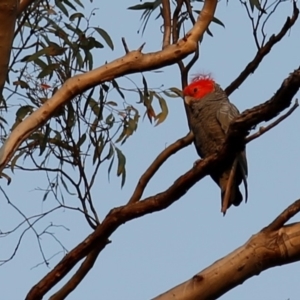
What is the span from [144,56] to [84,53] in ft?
2.80

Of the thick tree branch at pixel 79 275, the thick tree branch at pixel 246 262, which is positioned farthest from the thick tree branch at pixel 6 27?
the thick tree branch at pixel 246 262

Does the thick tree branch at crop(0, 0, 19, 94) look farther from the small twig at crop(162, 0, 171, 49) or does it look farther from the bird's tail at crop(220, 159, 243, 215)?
the bird's tail at crop(220, 159, 243, 215)

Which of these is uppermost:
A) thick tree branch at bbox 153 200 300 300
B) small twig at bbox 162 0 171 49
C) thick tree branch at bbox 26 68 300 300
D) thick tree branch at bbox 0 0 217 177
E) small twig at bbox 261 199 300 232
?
small twig at bbox 162 0 171 49

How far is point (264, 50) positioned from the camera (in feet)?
9.19

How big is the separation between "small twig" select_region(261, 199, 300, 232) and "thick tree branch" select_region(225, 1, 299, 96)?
0.82 meters

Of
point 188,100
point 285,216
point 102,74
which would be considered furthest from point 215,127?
point 285,216

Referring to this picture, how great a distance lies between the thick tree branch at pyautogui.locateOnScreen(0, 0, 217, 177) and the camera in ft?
7.37

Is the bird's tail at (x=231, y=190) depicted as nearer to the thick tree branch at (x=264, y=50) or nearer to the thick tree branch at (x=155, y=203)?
the thick tree branch at (x=264, y=50)

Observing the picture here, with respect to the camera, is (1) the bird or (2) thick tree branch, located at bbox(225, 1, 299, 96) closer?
(2) thick tree branch, located at bbox(225, 1, 299, 96)

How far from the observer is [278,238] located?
1.92m

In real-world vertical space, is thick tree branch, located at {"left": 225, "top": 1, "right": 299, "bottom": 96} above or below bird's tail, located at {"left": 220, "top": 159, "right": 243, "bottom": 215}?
above

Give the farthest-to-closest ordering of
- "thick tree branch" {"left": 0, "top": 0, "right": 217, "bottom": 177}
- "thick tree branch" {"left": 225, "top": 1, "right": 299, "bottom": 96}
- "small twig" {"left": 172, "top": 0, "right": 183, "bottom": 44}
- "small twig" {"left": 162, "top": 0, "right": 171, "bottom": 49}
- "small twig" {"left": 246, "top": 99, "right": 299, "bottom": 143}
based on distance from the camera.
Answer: "small twig" {"left": 172, "top": 0, "right": 183, "bottom": 44} → "thick tree branch" {"left": 225, "top": 1, "right": 299, "bottom": 96} → "small twig" {"left": 162, "top": 0, "right": 171, "bottom": 49} → "thick tree branch" {"left": 0, "top": 0, "right": 217, "bottom": 177} → "small twig" {"left": 246, "top": 99, "right": 299, "bottom": 143}

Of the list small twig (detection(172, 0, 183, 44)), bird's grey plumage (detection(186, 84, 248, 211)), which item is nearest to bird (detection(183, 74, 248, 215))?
bird's grey plumage (detection(186, 84, 248, 211))

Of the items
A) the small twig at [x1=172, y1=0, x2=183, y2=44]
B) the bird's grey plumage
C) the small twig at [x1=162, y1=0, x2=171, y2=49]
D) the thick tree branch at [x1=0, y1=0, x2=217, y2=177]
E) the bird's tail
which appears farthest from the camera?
the bird's grey plumage
